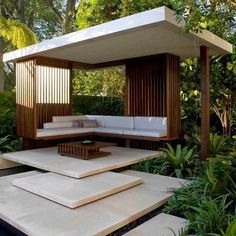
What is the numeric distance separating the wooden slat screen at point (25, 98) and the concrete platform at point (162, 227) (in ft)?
14.6

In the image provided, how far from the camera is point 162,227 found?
136 inches

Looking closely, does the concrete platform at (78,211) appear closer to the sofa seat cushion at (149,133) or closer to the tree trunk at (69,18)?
the sofa seat cushion at (149,133)

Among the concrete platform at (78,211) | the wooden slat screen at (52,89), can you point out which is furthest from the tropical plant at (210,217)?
the wooden slat screen at (52,89)

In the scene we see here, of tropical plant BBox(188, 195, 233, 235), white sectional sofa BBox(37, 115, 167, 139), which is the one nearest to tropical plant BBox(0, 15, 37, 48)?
white sectional sofa BBox(37, 115, 167, 139)

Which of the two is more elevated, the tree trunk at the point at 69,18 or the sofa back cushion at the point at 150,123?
the tree trunk at the point at 69,18

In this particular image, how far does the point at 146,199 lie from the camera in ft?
14.0

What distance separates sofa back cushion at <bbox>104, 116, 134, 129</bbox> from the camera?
8445mm

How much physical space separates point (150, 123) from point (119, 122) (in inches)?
45.6

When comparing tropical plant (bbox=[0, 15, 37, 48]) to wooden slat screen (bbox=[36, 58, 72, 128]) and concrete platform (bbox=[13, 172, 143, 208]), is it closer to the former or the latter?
wooden slat screen (bbox=[36, 58, 72, 128])

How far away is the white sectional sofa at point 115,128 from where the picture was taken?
7242 millimetres

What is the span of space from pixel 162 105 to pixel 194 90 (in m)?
1.62

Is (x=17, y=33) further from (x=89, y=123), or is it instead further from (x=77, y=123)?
(x=89, y=123)

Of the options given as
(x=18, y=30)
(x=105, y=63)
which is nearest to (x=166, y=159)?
(x=105, y=63)

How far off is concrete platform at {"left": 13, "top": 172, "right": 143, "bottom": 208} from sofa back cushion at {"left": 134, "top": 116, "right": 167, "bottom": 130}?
112 inches
